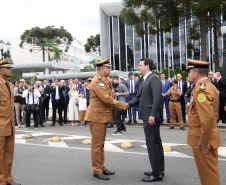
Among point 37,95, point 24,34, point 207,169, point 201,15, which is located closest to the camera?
point 207,169

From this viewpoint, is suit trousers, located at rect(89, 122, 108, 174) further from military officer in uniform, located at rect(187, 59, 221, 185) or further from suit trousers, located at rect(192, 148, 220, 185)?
suit trousers, located at rect(192, 148, 220, 185)

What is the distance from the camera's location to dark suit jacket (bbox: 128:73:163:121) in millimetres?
4746

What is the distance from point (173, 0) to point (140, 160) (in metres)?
10.7

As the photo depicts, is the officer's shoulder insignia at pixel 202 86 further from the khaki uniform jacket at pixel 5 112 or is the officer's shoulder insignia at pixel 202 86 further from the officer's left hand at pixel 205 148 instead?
the khaki uniform jacket at pixel 5 112

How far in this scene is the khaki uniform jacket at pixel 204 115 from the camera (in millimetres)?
3338

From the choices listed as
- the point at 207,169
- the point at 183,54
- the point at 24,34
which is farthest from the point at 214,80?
the point at 24,34

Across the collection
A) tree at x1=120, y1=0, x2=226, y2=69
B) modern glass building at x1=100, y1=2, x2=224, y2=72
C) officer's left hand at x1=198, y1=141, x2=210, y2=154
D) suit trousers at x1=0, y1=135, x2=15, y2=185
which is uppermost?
modern glass building at x1=100, y1=2, x2=224, y2=72

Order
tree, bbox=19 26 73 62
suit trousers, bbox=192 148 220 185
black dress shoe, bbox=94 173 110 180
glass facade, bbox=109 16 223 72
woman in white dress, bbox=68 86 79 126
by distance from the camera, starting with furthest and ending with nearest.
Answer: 1. tree, bbox=19 26 73 62
2. glass facade, bbox=109 16 223 72
3. woman in white dress, bbox=68 86 79 126
4. black dress shoe, bbox=94 173 110 180
5. suit trousers, bbox=192 148 220 185

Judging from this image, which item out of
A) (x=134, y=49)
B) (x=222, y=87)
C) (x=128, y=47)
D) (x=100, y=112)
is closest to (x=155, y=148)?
(x=100, y=112)

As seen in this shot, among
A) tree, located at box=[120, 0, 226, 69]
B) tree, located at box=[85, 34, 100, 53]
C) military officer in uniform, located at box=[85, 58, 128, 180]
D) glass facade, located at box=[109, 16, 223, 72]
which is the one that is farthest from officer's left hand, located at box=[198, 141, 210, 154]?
tree, located at box=[85, 34, 100, 53]

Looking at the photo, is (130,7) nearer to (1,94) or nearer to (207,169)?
(1,94)

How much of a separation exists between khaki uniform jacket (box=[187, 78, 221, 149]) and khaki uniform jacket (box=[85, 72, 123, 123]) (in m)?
1.80

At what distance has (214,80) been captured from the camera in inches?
422

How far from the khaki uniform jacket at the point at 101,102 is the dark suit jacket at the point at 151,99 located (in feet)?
1.68
